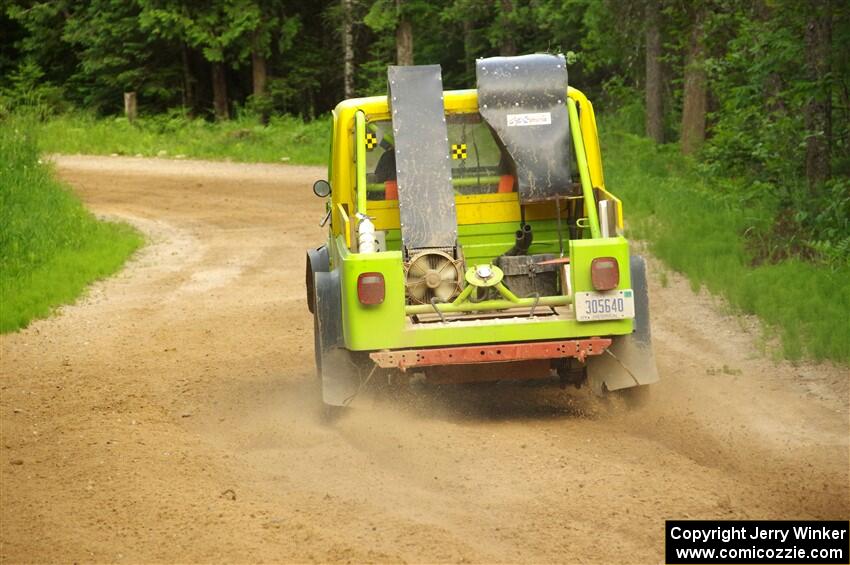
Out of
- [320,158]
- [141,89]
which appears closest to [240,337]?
[320,158]

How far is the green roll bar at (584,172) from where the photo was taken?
29.3 feet

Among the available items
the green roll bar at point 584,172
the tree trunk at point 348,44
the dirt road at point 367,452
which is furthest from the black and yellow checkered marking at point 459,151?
the tree trunk at point 348,44

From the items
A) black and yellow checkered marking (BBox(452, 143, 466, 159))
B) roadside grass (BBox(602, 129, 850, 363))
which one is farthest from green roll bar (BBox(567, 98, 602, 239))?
roadside grass (BBox(602, 129, 850, 363))

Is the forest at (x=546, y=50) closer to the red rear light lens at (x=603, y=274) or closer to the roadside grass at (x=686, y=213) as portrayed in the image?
the roadside grass at (x=686, y=213)

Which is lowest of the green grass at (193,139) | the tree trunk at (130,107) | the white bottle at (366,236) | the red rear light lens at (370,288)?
the green grass at (193,139)

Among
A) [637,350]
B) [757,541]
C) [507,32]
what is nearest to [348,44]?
[507,32]

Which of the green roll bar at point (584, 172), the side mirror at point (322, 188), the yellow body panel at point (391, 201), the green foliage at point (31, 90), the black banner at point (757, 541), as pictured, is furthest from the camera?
the green foliage at point (31, 90)

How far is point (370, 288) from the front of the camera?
27.2ft

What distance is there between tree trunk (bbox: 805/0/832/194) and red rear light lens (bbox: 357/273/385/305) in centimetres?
635

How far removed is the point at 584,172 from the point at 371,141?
149 cm

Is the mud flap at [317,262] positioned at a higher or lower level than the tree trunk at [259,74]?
higher

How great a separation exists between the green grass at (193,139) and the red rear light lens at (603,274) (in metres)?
20.2

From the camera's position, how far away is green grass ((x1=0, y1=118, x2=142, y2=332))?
46.1 feet

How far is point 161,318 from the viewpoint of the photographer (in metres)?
13.5
